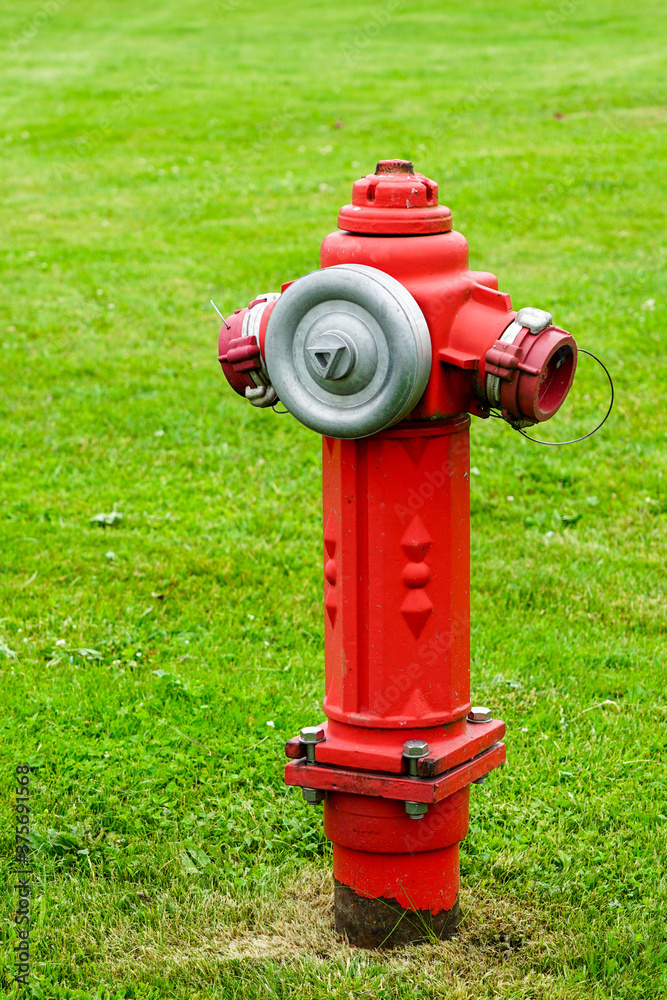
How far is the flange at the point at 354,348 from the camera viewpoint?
2.38m

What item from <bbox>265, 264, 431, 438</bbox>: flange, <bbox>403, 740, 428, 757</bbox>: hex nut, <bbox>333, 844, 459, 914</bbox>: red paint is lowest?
<bbox>333, 844, 459, 914</bbox>: red paint

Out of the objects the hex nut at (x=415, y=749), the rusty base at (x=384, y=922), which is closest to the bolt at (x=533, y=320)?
the hex nut at (x=415, y=749)

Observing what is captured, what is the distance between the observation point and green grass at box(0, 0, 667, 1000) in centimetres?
289

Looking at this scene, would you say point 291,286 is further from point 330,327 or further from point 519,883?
point 519,883

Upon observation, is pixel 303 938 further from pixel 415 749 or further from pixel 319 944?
pixel 415 749

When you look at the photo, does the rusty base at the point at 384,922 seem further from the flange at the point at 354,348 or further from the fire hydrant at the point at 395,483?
the flange at the point at 354,348

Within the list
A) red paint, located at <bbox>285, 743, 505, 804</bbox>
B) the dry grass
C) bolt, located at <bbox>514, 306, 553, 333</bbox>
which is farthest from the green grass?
bolt, located at <bbox>514, 306, 553, 333</bbox>

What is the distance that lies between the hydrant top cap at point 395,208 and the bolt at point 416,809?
123cm

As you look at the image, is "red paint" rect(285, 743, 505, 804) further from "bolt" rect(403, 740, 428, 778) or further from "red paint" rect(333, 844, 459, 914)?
"red paint" rect(333, 844, 459, 914)

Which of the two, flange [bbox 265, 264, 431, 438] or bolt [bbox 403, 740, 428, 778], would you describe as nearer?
flange [bbox 265, 264, 431, 438]

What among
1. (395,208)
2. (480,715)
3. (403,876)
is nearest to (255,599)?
(480,715)

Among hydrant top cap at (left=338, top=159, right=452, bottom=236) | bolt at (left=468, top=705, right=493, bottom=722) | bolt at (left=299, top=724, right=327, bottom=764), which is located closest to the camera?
hydrant top cap at (left=338, top=159, right=452, bottom=236)

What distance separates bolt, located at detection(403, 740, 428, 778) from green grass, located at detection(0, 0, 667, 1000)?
20.0 inches

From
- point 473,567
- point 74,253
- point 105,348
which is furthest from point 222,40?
point 473,567
